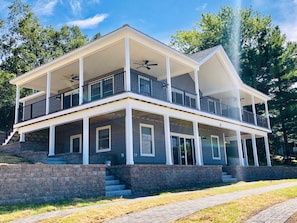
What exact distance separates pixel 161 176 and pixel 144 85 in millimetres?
6205

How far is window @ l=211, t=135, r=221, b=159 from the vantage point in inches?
846

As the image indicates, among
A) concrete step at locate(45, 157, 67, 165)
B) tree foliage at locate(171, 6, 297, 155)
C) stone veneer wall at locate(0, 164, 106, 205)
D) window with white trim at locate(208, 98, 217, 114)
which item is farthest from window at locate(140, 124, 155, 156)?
tree foliage at locate(171, 6, 297, 155)

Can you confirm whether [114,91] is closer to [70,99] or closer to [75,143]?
[70,99]

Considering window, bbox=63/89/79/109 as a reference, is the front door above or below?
below

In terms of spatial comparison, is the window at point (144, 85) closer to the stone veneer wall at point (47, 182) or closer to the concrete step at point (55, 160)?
the concrete step at point (55, 160)

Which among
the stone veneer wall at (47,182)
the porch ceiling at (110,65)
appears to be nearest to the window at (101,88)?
the porch ceiling at (110,65)

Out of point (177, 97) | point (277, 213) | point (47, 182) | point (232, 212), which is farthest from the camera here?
point (177, 97)

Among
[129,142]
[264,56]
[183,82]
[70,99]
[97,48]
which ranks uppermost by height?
[264,56]

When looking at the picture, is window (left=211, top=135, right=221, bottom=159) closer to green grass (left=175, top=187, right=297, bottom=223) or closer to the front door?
the front door

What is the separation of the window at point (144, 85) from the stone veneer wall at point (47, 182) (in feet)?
23.4

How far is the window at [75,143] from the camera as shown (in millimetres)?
17672

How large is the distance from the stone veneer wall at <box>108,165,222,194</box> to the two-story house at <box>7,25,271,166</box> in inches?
17.4

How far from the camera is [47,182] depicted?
8.73 meters

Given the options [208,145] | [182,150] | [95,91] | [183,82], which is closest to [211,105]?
[208,145]
